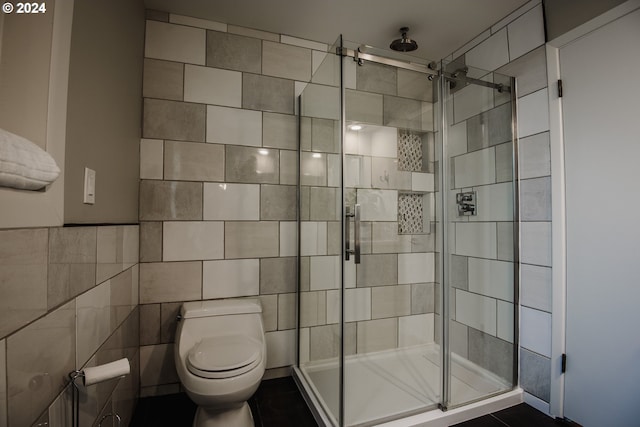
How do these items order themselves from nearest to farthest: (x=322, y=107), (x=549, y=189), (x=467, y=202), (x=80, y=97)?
(x=80, y=97) < (x=549, y=189) < (x=322, y=107) < (x=467, y=202)

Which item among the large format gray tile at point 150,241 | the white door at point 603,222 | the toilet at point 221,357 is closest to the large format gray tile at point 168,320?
the toilet at point 221,357

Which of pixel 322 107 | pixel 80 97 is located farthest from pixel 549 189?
pixel 80 97

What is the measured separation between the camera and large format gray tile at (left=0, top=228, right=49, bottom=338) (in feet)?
A: 2.01

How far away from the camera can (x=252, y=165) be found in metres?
2.07

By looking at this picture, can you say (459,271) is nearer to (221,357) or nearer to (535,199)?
(535,199)

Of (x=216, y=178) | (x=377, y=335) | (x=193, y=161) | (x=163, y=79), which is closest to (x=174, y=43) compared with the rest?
(x=163, y=79)

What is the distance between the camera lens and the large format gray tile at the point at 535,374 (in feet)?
5.60

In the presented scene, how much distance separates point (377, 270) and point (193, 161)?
143 cm

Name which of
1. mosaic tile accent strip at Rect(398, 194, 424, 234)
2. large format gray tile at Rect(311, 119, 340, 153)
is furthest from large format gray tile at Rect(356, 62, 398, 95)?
mosaic tile accent strip at Rect(398, 194, 424, 234)

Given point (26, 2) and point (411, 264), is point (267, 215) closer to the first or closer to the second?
point (411, 264)

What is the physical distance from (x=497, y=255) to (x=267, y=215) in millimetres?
1602

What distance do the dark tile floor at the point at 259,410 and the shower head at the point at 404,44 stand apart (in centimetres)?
257

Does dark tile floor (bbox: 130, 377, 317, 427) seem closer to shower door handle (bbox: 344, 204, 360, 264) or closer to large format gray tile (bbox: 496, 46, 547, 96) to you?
shower door handle (bbox: 344, 204, 360, 264)

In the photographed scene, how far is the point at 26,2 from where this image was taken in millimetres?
793
